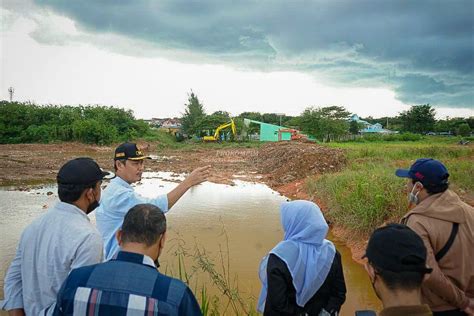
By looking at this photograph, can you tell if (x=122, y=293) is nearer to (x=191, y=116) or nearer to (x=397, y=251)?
(x=397, y=251)

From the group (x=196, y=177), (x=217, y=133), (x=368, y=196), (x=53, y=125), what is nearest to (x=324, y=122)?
(x=217, y=133)

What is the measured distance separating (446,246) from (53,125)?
124ft

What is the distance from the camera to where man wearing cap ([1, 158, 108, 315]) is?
1822mm

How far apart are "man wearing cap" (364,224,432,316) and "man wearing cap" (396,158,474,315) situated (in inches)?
29.6

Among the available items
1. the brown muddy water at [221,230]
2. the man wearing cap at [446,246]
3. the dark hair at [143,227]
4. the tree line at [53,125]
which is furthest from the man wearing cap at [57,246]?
the tree line at [53,125]

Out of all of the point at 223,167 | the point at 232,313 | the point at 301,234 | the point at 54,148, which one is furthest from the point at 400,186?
the point at 54,148

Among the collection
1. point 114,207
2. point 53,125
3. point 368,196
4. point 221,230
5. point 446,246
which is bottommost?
point 221,230

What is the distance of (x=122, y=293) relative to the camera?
1.35 metres

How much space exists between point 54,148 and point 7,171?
13.4 m

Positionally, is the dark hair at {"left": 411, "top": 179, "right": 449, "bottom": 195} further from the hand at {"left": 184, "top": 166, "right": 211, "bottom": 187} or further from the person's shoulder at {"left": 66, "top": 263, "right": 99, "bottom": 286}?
the person's shoulder at {"left": 66, "top": 263, "right": 99, "bottom": 286}

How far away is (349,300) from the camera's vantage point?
16.6 feet

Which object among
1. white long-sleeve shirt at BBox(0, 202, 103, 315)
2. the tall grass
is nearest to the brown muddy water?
the tall grass

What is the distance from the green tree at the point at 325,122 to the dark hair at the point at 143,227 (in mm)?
43371

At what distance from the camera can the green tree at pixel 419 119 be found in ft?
159
